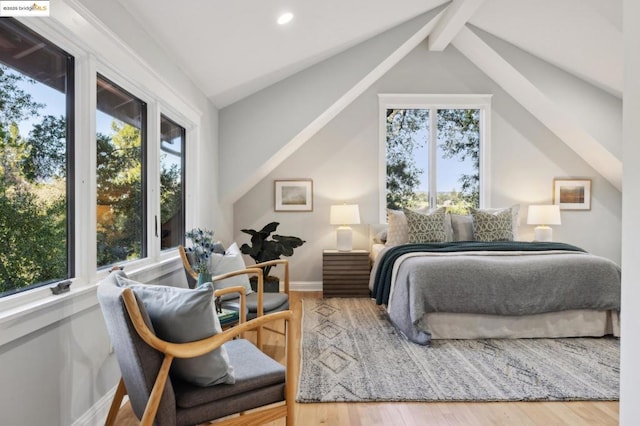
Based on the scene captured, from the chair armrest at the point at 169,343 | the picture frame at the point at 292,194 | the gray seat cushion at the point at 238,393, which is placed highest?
the picture frame at the point at 292,194

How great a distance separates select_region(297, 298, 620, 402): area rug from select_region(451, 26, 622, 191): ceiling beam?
280cm

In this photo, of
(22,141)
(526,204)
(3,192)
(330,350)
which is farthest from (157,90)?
(526,204)

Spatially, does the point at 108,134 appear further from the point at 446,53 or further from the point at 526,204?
the point at 526,204

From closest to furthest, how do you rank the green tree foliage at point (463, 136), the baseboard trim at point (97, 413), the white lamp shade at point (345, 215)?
the baseboard trim at point (97, 413), the white lamp shade at point (345, 215), the green tree foliage at point (463, 136)

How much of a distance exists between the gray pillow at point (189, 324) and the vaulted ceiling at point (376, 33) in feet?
5.83

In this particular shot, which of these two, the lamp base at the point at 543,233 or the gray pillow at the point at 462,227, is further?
the lamp base at the point at 543,233

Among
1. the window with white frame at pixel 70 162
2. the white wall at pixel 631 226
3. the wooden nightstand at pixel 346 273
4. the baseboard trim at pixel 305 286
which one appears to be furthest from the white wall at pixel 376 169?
the white wall at pixel 631 226

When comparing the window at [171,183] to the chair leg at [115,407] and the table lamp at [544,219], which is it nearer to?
the chair leg at [115,407]

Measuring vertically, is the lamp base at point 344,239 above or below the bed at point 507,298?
above

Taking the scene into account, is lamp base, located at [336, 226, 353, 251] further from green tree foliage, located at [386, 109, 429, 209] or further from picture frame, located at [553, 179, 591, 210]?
picture frame, located at [553, 179, 591, 210]

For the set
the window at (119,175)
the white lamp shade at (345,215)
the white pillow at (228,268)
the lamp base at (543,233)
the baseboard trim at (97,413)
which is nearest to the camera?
the baseboard trim at (97,413)

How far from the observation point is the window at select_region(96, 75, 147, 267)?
239 centimetres

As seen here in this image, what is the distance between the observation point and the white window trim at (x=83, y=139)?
160cm

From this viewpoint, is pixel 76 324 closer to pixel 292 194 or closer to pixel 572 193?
pixel 292 194
